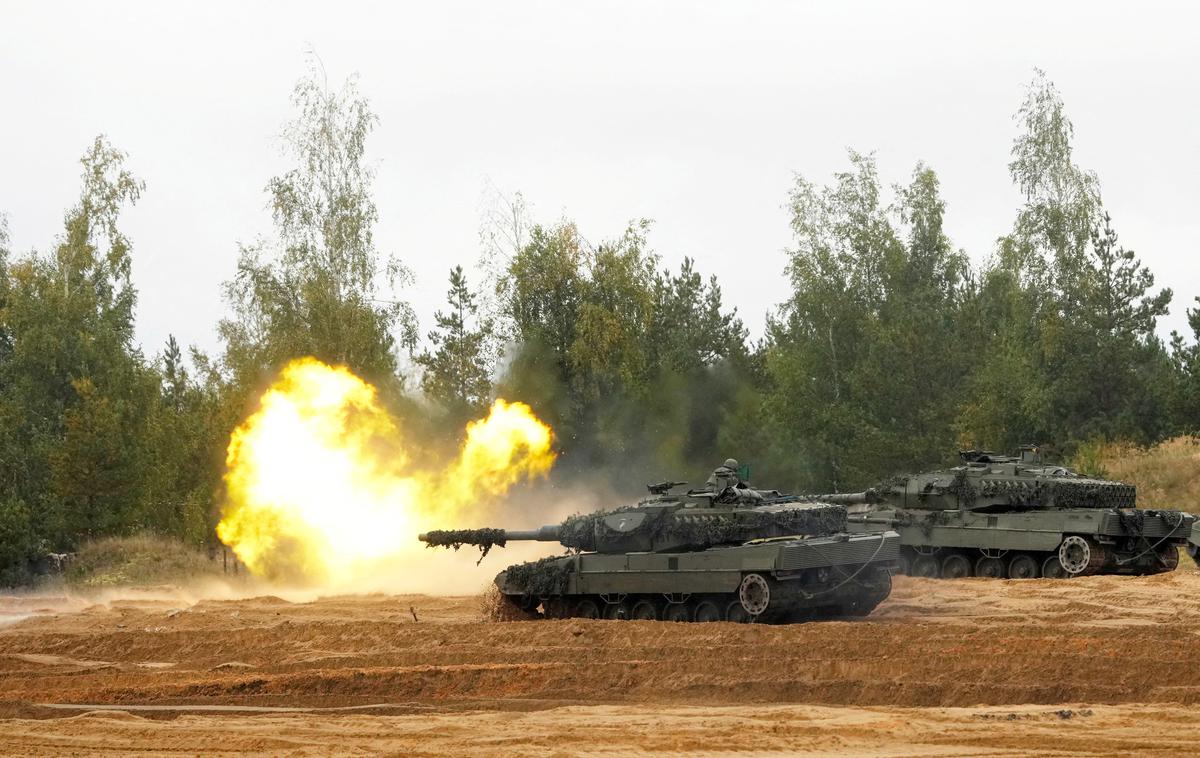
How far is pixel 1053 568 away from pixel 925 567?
2.53m

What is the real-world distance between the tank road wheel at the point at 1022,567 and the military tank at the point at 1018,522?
0.02 m

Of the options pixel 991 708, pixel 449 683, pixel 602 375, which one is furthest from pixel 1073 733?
pixel 602 375

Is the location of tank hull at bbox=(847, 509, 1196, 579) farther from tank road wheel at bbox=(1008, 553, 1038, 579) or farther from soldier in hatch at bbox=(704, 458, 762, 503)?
soldier in hatch at bbox=(704, 458, 762, 503)

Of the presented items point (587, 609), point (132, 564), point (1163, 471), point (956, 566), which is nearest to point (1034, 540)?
point (956, 566)

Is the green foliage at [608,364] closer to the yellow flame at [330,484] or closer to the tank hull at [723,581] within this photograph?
the yellow flame at [330,484]

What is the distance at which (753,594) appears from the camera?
20.4 metres

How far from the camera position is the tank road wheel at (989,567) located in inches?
1094

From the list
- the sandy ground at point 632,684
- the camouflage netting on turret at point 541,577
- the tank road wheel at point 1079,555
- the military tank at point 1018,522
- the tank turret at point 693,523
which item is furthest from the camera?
the military tank at point 1018,522

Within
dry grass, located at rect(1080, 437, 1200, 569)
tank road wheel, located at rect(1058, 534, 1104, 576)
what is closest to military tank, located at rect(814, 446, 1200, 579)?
tank road wheel, located at rect(1058, 534, 1104, 576)

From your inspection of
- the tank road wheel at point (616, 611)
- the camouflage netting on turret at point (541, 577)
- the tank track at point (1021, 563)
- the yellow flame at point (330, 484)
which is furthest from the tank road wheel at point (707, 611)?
the yellow flame at point (330, 484)

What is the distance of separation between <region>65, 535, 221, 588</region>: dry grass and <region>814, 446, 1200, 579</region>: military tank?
16577 mm

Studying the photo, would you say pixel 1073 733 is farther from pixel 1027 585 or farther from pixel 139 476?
pixel 139 476

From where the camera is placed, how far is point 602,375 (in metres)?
42.1

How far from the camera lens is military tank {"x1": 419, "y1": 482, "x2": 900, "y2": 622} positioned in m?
20.4
